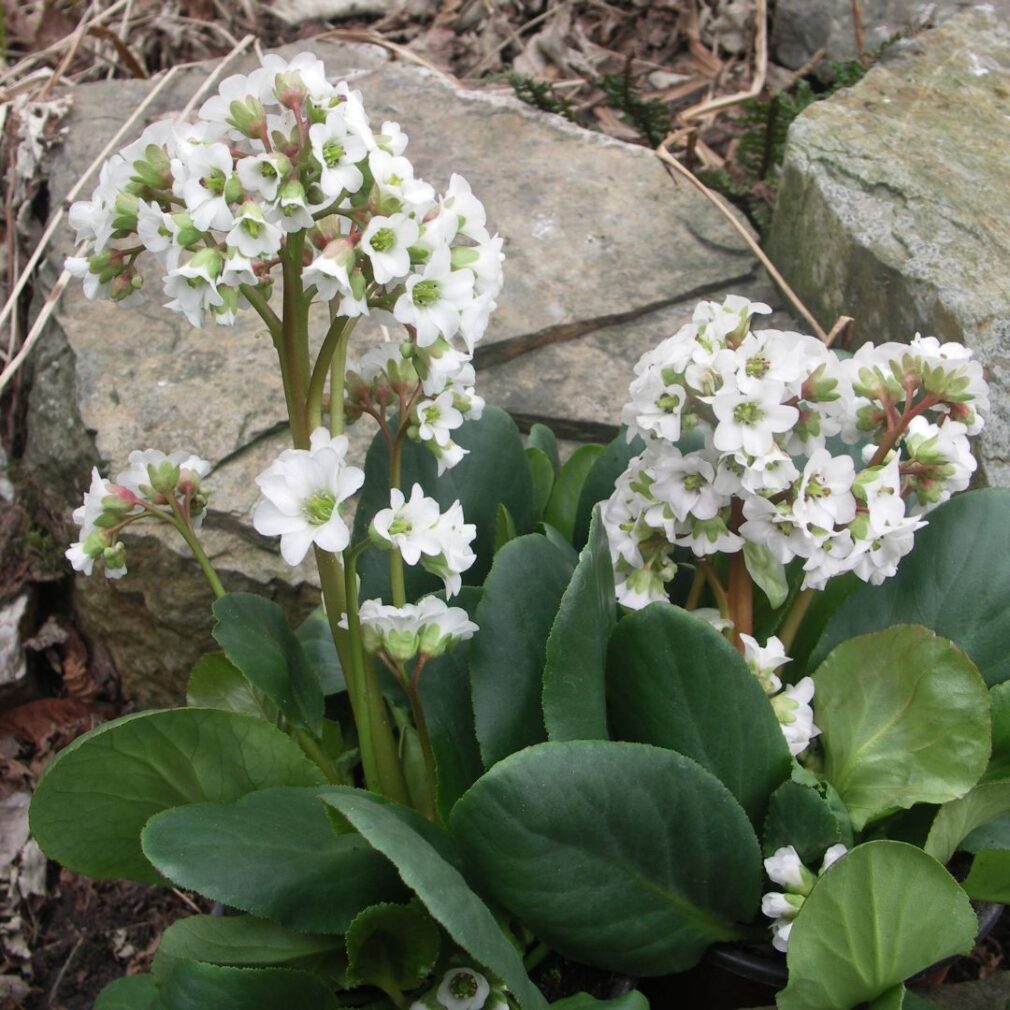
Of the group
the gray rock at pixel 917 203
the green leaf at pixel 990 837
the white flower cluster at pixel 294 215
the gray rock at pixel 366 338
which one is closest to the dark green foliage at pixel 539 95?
the gray rock at pixel 366 338

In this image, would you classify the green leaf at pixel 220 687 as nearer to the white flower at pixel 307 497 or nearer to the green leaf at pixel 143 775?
the green leaf at pixel 143 775

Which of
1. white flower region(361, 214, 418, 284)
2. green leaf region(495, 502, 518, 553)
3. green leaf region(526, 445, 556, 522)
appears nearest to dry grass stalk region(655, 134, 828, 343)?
green leaf region(526, 445, 556, 522)

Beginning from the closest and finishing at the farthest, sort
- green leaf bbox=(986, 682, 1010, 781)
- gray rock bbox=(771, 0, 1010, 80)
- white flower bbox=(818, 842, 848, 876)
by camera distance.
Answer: white flower bbox=(818, 842, 848, 876)
green leaf bbox=(986, 682, 1010, 781)
gray rock bbox=(771, 0, 1010, 80)

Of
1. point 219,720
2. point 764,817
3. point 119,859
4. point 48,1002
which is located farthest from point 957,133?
point 48,1002

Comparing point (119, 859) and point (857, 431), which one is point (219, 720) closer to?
point (119, 859)

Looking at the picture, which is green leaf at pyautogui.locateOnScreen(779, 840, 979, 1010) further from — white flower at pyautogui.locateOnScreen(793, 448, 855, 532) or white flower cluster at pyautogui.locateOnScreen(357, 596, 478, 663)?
white flower cluster at pyautogui.locateOnScreen(357, 596, 478, 663)

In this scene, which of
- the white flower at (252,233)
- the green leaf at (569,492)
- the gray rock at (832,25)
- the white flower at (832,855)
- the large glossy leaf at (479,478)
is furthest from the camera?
the gray rock at (832,25)
